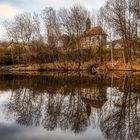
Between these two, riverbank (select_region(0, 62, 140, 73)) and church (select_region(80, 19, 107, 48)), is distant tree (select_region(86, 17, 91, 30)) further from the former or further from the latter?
riverbank (select_region(0, 62, 140, 73))

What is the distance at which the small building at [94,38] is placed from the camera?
74188 millimetres

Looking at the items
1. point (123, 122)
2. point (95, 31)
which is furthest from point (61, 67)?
point (123, 122)

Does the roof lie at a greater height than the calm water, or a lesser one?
greater

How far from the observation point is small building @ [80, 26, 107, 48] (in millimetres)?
74188

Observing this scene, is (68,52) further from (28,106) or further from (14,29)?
(28,106)

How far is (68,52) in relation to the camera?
73812 millimetres

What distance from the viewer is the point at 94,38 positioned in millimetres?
77312

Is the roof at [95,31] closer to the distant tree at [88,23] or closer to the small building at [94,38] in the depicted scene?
the small building at [94,38]

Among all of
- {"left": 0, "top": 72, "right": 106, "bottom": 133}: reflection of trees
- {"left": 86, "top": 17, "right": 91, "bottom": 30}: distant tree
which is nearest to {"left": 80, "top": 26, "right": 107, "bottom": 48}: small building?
{"left": 86, "top": 17, "right": 91, "bottom": 30}: distant tree

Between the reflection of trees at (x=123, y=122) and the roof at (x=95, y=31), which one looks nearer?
the reflection of trees at (x=123, y=122)

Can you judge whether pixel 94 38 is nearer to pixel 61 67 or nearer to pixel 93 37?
pixel 93 37

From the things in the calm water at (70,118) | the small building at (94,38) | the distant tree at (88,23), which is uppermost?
the distant tree at (88,23)

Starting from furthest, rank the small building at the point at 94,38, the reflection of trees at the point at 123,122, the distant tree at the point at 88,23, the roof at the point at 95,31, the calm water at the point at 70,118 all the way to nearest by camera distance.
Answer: the distant tree at the point at 88,23, the roof at the point at 95,31, the small building at the point at 94,38, the calm water at the point at 70,118, the reflection of trees at the point at 123,122

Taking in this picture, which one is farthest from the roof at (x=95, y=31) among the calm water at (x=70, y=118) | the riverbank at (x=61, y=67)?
the calm water at (x=70, y=118)
